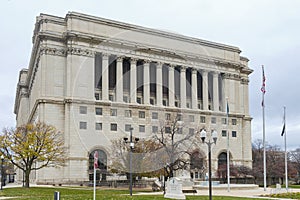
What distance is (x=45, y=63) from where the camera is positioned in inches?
2938

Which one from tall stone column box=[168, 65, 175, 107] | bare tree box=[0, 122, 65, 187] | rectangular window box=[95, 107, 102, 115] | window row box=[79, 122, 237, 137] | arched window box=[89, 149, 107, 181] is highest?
tall stone column box=[168, 65, 175, 107]

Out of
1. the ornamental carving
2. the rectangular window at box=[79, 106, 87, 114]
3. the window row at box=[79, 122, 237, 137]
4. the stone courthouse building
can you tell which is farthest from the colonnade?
the window row at box=[79, 122, 237, 137]

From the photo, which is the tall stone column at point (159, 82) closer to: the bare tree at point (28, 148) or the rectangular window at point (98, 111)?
the rectangular window at point (98, 111)

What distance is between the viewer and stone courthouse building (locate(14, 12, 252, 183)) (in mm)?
70625

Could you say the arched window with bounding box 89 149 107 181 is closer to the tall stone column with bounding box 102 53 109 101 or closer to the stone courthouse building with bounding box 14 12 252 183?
the stone courthouse building with bounding box 14 12 252 183

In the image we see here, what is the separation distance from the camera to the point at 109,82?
270 feet

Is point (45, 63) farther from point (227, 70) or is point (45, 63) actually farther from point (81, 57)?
point (227, 70)

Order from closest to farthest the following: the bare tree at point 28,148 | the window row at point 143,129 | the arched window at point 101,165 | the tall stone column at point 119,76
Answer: the window row at point 143,129, the bare tree at point 28,148, the arched window at point 101,165, the tall stone column at point 119,76

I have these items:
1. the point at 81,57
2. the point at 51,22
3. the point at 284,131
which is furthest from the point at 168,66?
the point at 284,131

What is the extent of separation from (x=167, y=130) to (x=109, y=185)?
1853 cm

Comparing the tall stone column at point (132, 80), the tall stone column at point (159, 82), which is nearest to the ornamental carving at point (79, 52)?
the tall stone column at point (132, 80)

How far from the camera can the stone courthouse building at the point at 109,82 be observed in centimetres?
7062

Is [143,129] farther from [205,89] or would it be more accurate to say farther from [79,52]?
[205,89]

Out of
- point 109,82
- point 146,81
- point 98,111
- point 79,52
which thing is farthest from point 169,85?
point 79,52
